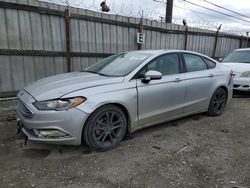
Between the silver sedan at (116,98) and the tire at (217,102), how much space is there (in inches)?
3.4

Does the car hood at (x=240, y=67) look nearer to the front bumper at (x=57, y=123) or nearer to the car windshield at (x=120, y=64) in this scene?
the car windshield at (x=120, y=64)

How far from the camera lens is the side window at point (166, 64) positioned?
12.7 feet

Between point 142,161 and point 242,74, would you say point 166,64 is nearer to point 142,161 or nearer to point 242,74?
point 142,161

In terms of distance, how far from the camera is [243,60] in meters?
7.36

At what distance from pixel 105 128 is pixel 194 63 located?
8.08ft

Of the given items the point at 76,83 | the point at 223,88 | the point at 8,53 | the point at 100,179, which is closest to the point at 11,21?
the point at 8,53

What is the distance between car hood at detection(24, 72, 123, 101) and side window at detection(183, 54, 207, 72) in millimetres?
1685

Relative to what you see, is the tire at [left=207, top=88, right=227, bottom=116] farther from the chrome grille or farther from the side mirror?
the chrome grille

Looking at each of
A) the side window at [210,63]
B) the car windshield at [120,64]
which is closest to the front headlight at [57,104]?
the car windshield at [120,64]

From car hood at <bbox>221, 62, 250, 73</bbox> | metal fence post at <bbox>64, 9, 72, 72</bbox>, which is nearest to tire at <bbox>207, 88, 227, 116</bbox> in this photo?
car hood at <bbox>221, 62, 250, 73</bbox>

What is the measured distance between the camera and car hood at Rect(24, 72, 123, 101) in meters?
3.00

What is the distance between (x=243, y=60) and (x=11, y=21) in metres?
6.98

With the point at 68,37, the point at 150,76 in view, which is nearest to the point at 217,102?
the point at 150,76

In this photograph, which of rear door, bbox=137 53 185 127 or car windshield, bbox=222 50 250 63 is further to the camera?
car windshield, bbox=222 50 250 63
